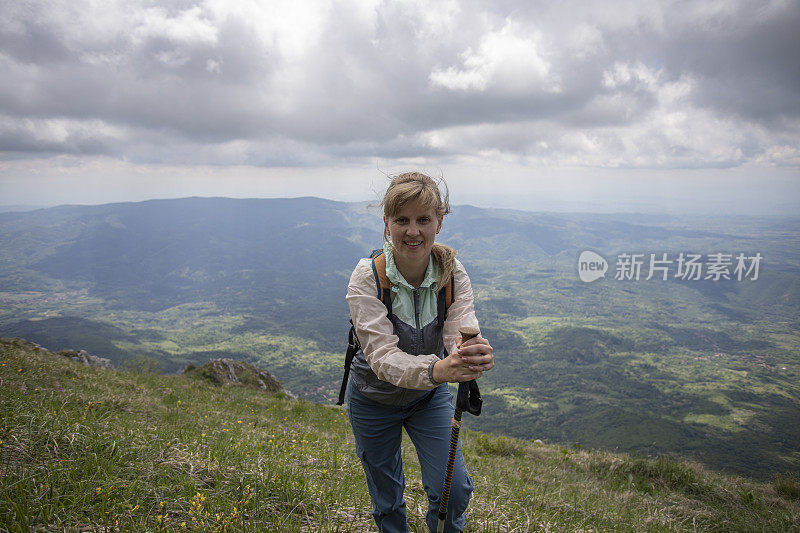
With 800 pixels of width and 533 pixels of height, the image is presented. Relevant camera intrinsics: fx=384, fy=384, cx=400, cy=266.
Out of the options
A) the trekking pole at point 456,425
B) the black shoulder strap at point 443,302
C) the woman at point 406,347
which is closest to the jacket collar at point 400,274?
the woman at point 406,347

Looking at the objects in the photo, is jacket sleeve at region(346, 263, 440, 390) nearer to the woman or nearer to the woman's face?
the woman

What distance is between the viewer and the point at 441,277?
10.4 ft

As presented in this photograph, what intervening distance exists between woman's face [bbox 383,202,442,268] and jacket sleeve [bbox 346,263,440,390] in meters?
0.33

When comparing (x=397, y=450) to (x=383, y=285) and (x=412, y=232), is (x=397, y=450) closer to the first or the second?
(x=383, y=285)

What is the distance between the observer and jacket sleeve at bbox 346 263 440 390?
264 centimetres

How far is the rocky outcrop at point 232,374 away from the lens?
18186 mm

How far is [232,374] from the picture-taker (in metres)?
19.8

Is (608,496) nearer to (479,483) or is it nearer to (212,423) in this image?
(479,483)

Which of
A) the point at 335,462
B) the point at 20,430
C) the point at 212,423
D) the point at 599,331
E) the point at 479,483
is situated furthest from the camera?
the point at 599,331

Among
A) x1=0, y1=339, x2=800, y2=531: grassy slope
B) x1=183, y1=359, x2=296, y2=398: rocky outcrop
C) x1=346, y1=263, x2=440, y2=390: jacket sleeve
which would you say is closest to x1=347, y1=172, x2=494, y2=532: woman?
x1=346, y1=263, x2=440, y2=390: jacket sleeve

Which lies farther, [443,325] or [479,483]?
[479,483]

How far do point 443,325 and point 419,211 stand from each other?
3.25 ft

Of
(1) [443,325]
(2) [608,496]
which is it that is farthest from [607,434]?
(1) [443,325]

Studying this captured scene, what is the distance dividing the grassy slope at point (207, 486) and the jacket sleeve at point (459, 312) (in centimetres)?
204
